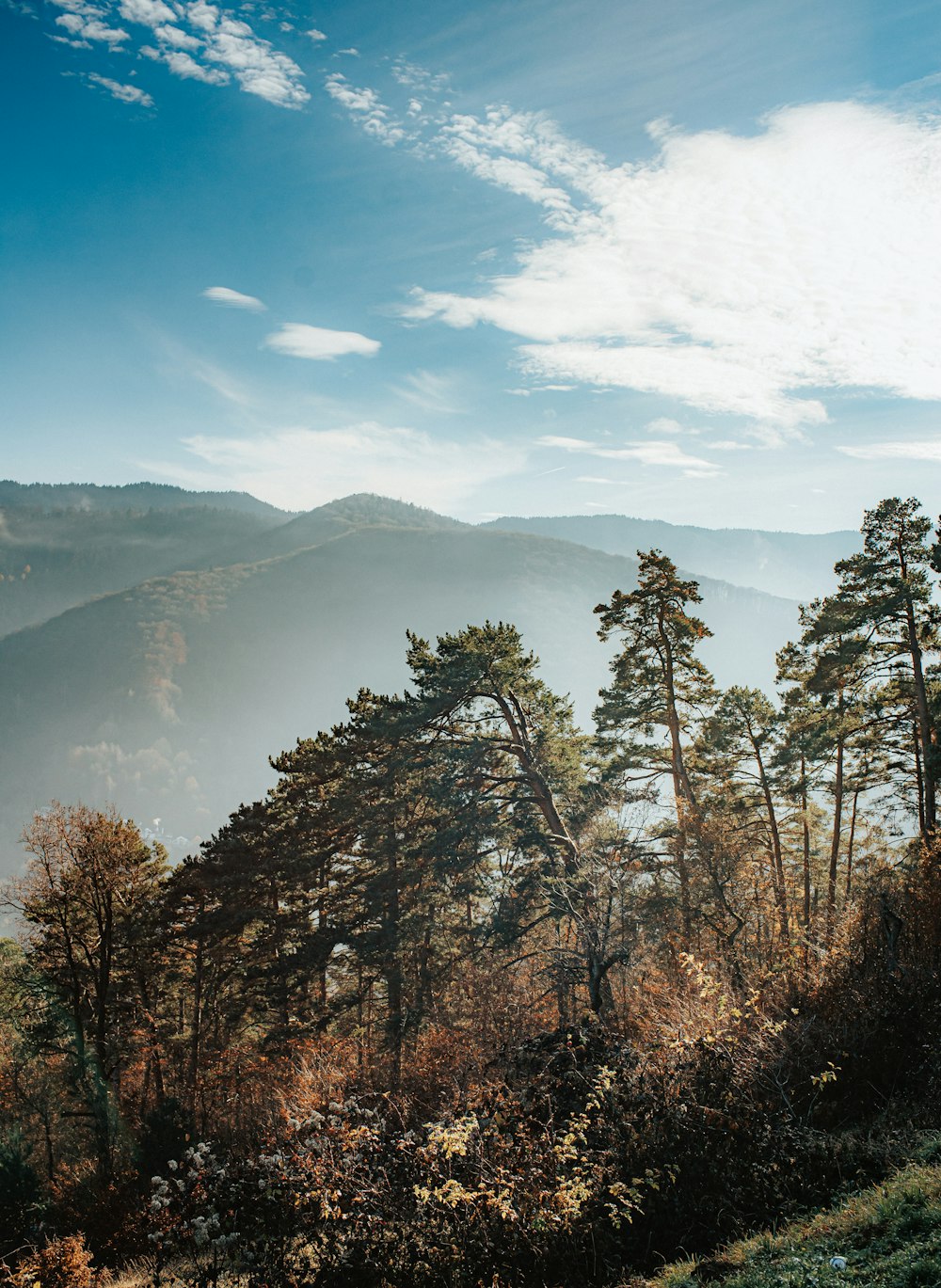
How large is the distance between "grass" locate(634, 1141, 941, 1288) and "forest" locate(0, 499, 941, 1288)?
537 millimetres

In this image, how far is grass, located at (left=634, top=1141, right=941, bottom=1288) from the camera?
5062mm

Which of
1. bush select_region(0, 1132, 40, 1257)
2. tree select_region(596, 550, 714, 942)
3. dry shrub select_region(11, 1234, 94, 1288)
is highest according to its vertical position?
tree select_region(596, 550, 714, 942)

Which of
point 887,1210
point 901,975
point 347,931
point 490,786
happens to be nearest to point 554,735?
point 490,786

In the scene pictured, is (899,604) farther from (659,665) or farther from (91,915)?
(91,915)

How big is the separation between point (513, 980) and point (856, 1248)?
1187cm

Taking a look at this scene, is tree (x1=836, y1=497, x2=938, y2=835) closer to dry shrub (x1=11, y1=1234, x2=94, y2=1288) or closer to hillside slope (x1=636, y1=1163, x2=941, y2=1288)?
hillside slope (x1=636, y1=1163, x2=941, y2=1288)

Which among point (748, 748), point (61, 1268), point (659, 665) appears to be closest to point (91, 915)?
point (61, 1268)

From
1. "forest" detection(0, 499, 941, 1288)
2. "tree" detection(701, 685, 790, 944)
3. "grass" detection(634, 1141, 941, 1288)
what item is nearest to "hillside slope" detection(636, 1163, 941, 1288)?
"grass" detection(634, 1141, 941, 1288)

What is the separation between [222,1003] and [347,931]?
20.1 ft

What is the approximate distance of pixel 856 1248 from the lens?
18.2 ft

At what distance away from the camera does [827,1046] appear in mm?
8844

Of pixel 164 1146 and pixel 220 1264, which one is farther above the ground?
pixel 220 1264

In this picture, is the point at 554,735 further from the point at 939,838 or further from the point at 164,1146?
the point at 164,1146

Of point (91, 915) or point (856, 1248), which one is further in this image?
point (91, 915)
